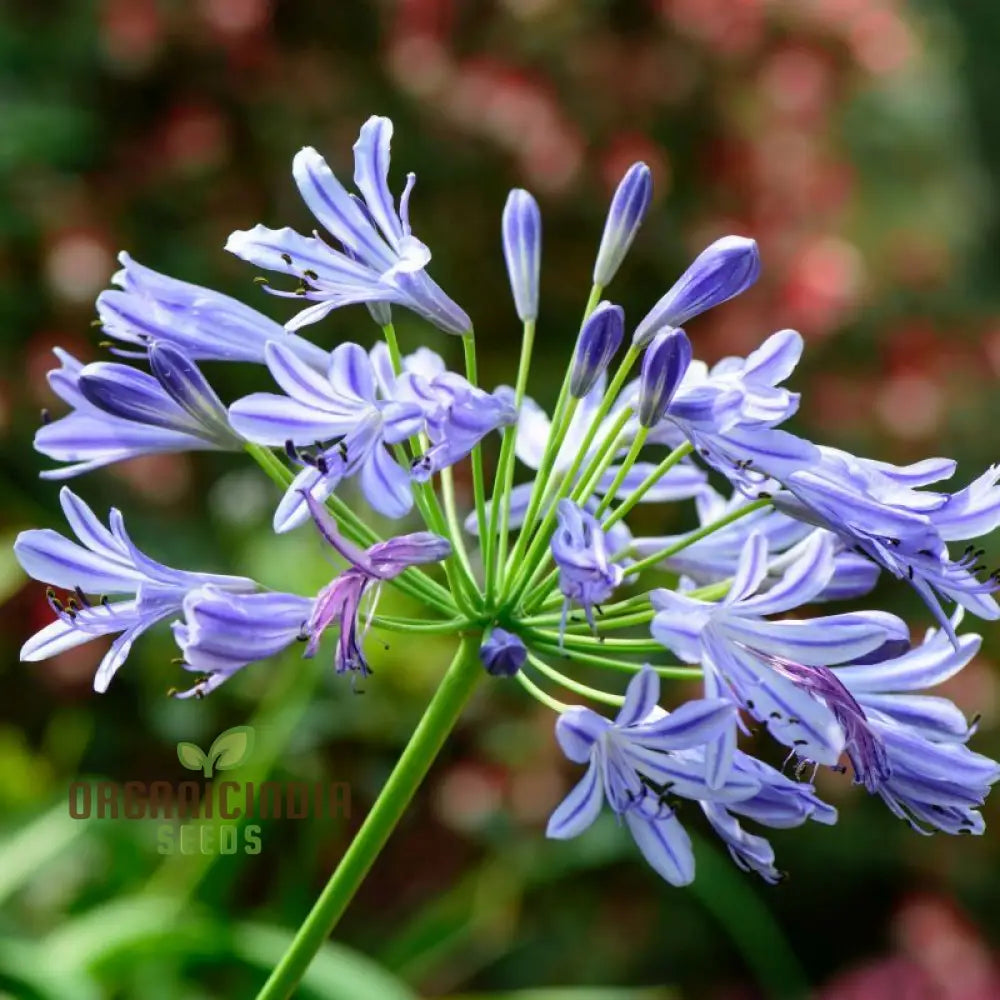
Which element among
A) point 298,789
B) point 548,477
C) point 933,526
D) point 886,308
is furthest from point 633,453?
point 886,308

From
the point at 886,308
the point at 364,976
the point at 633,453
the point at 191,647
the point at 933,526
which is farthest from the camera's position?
the point at 886,308

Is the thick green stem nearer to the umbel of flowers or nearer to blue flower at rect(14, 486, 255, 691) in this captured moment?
the umbel of flowers

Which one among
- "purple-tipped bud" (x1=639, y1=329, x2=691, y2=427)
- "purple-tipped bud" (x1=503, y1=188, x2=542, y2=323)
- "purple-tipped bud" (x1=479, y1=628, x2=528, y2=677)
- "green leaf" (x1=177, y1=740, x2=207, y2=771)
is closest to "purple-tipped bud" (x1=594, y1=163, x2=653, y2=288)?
"purple-tipped bud" (x1=503, y1=188, x2=542, y2=323)

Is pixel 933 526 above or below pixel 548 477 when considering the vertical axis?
above

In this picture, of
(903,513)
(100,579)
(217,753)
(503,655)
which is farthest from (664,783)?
(217,753)

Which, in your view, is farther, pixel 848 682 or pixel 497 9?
pixel 497 9

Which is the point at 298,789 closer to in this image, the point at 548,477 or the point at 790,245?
the point at 548,477
